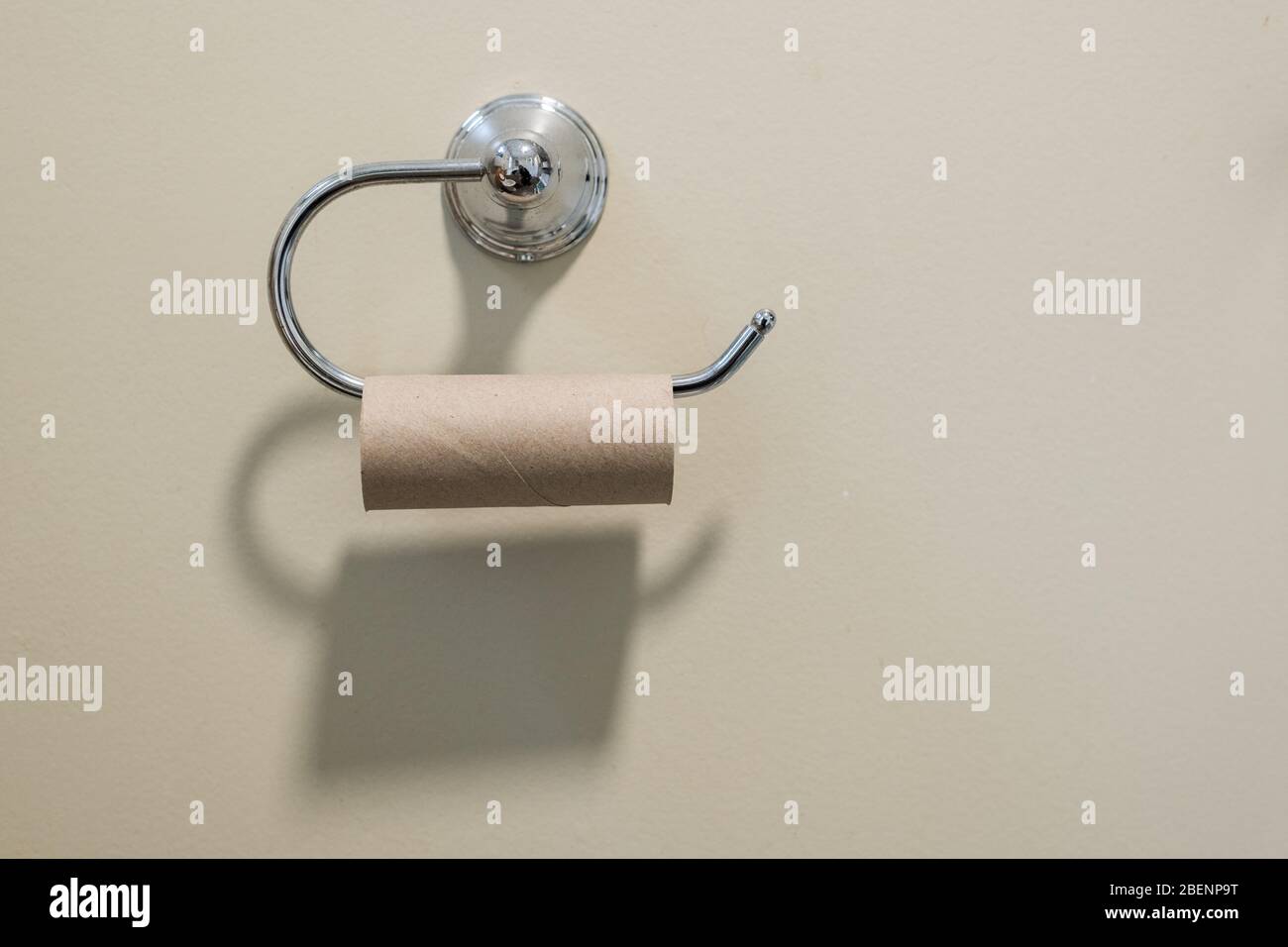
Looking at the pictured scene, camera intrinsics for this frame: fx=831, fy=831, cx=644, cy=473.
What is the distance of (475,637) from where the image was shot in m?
0.50

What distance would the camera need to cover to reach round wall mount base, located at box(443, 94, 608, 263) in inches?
18.2

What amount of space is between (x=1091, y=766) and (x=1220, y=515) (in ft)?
0.57

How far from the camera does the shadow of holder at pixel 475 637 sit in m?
0.49

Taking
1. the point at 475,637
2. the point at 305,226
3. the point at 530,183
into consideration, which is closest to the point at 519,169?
the point at 530,183

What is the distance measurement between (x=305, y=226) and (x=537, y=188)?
0.40 feet

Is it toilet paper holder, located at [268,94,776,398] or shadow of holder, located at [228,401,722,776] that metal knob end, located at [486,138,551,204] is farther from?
shadow of holder, located at [228,401,722,776]

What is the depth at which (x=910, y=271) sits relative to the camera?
493mm

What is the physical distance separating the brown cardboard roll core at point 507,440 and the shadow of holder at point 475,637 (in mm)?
97

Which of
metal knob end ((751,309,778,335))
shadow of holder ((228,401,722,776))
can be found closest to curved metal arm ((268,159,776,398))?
metal knob end ((751,309,778,335))

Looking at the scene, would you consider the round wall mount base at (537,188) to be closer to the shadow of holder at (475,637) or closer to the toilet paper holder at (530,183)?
the toilet paper holder at (530,183)

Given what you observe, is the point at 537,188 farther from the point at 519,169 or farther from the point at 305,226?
the point at 305,226

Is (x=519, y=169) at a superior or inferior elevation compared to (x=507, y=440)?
superior

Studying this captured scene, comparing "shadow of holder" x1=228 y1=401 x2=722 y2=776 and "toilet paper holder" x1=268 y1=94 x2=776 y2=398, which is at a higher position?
"toilet paper holder" x1=268 y1=94 x2=776 y2=398
